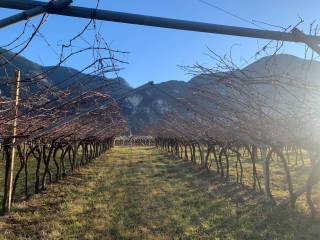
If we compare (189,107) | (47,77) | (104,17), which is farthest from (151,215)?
(104,17)

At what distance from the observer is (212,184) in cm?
1530

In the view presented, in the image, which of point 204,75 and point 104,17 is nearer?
point 104,17

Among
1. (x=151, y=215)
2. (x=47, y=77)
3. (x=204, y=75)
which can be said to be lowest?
(x=151, y=215)

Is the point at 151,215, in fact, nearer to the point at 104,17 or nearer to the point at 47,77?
the point at 47,77

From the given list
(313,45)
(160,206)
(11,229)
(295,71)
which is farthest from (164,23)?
(160,206)

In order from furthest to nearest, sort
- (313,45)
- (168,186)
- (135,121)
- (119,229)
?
(135,121) < (168,186) < (119,229) < (313,45)

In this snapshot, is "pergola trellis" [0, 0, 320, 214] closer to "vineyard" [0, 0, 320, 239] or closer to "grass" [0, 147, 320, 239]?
"vineyard" [0, 0, 320, 239]

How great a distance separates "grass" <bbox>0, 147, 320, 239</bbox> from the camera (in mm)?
8117

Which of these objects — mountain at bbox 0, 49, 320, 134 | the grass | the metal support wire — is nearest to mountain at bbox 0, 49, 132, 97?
mountain at bbox 0, 49, 320, 134

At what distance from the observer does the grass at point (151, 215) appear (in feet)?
26.6

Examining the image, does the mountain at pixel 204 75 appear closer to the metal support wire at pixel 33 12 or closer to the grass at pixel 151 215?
the metal support wire at pixel 33 12

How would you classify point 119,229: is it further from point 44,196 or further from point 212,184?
point 212,184

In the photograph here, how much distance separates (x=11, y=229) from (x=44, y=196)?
415 cm

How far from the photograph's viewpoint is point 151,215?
32.1 ft
